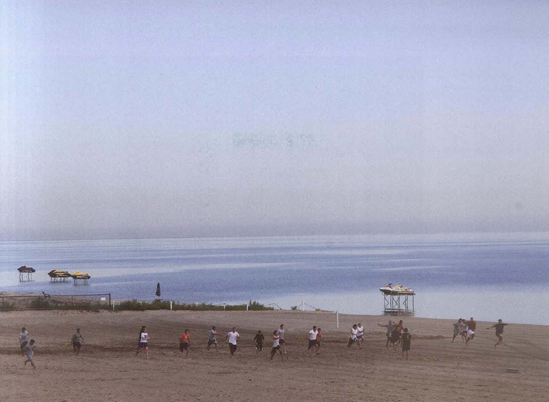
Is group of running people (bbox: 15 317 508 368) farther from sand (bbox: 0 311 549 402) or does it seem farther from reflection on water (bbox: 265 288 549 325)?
reflection on water (bbox: 265 288 549 325)

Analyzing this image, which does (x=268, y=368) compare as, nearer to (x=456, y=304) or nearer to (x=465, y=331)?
(x=465, y=331)

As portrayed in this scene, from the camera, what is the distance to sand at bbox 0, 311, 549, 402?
21797mm

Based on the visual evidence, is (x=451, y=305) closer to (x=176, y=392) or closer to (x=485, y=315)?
(x=485, y=315)

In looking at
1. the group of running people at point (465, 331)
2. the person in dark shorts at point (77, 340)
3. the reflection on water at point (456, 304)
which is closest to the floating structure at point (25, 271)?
the reflection on water at point (456, 304)

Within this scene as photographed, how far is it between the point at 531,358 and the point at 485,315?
4586 cm

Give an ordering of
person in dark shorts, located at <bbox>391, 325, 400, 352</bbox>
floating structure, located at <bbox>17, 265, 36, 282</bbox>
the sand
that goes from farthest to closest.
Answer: floating structure, located at <bbox>17, 265, 36, 282</bbox>, person in dark shorts, located at <bbox>391, 325, 400, 352</bbox>, the sand

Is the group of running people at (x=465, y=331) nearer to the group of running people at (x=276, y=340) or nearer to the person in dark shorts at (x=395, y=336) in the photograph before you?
the group of running people at (x=276, y=340)

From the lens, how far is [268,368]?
88.2 ft

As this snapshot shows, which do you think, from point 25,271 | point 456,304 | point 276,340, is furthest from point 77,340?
point 25,271

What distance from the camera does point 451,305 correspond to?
8762 centimetres

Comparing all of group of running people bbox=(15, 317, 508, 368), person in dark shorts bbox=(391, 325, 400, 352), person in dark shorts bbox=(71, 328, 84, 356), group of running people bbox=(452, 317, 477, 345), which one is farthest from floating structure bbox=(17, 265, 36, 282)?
person in dark shorts bbox=(391, 325, 400, 352)

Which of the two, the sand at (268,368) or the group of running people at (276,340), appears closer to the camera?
the sand at (268,368)

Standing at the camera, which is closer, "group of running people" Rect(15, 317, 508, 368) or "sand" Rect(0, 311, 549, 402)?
"sand" Rect(0, 311, 549, 402)

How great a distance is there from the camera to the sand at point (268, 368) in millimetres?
21797
